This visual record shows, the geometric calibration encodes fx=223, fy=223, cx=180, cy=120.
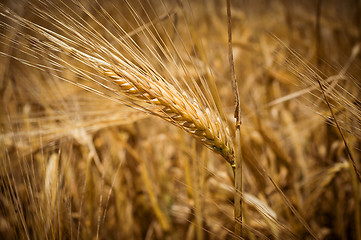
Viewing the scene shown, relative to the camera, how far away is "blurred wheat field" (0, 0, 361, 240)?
441 millimetres

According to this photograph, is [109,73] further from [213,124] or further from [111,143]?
[111,143]

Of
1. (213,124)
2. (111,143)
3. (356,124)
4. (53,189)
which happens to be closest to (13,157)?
(111,143)

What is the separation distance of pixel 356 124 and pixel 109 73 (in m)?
0.54

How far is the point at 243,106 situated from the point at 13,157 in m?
0.92

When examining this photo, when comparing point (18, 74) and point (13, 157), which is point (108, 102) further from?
point (18, 74)

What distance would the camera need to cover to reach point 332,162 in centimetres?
78

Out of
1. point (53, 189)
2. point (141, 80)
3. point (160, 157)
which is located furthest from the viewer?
point (160, 157)

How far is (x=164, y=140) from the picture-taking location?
108cm

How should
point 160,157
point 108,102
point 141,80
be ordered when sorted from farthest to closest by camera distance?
point 160,157 < point 108,102 < point 141,80

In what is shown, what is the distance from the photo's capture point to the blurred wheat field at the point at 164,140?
1.45 ft

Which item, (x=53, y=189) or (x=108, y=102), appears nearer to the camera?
(x=53, y=189)

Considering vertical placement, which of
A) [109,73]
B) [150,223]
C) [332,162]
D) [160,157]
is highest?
[109,73]

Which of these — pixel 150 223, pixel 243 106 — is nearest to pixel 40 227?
pixel 150 223

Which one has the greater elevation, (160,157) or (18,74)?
(18,74)
